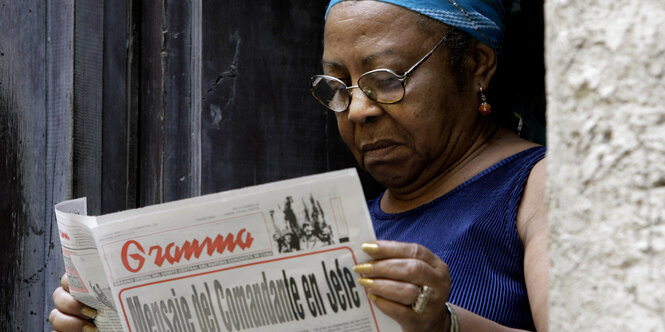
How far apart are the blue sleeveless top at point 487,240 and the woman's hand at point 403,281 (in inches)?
14.0

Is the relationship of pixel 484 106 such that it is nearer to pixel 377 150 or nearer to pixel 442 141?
pixel 442 141

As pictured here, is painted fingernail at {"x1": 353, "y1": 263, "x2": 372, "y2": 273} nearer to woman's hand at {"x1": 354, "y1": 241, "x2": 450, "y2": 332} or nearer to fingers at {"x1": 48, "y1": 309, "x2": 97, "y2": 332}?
woman's hand at {"x1": 354, "y1": 241, "x2": 450, "y2": 332}

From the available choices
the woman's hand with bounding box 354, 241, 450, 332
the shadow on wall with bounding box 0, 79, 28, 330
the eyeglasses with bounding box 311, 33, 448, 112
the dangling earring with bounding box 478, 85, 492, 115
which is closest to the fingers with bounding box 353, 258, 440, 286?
the woman's hand with bounding box 354, 241, 450, 332

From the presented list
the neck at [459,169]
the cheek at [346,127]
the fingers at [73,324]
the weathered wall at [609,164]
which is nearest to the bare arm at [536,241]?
the neck at [459,169]

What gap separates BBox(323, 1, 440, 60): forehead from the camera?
2002mm

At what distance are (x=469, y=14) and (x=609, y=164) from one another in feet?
4.57

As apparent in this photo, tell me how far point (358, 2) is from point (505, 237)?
692 millimetres

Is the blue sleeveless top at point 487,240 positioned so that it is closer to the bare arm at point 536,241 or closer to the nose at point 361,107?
the bare arm at point 536,241

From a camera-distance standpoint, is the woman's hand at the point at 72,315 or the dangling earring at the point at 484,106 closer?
the woman's hand at the point at 72,315

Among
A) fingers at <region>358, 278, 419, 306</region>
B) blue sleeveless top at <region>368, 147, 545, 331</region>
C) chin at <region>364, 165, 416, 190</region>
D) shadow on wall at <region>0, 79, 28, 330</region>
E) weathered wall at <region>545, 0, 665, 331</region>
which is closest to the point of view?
weathered wall at <region>545, 0, 665, 331</region>

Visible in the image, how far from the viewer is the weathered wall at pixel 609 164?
2.35 ft

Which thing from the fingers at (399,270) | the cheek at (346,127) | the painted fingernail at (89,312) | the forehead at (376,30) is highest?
the forehead at (376,30)

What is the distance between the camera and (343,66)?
6.79ft

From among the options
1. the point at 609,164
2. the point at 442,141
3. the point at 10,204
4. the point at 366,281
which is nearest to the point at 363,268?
the point at 366,281
